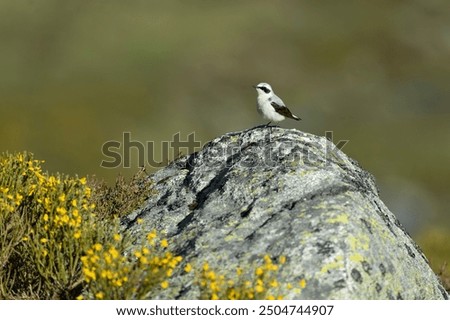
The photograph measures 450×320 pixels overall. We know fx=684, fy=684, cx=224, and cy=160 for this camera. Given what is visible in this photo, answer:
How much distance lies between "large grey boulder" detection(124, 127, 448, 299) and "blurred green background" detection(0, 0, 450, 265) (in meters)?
27.2

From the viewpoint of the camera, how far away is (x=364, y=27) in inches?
2854

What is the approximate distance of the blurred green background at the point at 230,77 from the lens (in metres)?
47.7

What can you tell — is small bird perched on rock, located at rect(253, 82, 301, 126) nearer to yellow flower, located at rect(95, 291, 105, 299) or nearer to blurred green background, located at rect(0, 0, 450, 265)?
yellow flower, located at rect(95, 291, 105, 299)

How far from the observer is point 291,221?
8719mm

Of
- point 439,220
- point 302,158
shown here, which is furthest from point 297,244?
point 439,220

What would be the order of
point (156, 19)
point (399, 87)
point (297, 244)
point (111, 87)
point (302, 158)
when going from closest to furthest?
point (297, 244), point (302, 158), point (111, 87), point (399, 87), point (156, 19)

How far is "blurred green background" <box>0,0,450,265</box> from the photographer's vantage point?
47656 mm

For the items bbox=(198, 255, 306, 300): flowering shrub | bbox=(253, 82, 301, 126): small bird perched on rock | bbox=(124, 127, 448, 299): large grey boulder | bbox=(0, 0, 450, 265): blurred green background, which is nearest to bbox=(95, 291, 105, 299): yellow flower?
bbox=(124, 127, 448, 299): large grey boulder

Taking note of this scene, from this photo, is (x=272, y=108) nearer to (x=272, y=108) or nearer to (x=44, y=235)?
(x=272, y=108)

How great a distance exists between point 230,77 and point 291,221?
55524 mm

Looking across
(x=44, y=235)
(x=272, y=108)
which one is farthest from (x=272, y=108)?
(x=44, y=235)

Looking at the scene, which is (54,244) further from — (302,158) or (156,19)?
(156,19)

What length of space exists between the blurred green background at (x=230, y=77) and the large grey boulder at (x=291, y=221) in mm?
27181
